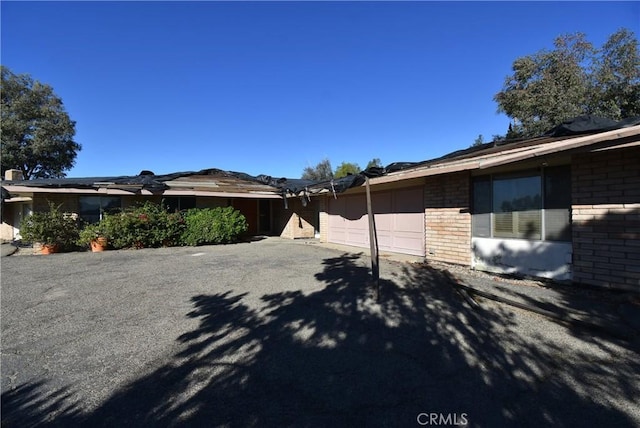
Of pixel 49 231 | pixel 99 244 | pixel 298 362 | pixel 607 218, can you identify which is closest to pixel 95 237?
pixel 99 244

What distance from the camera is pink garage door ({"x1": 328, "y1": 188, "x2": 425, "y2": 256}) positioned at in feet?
30.5

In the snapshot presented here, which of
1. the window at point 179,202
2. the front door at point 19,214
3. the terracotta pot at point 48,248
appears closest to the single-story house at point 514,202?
the window at point 179,202

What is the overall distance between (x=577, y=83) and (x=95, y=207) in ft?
69.8

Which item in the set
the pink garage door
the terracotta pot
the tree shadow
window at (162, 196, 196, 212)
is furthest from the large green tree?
the terracotta pot

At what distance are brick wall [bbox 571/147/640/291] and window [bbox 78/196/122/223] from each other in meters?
14.2

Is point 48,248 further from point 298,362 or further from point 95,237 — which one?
point 298,362

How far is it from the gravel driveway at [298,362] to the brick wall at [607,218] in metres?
1.97

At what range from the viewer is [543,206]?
19.1 feet

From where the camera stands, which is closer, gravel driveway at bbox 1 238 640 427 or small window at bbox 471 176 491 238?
gravel driveway at bbox 1 238 640 427

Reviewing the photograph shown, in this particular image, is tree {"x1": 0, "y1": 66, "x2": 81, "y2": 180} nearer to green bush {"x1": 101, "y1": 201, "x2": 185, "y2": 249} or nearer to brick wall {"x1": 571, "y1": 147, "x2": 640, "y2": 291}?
green bush {"x1": 101, "y1": 201, "x2": 185, "y2": 249}

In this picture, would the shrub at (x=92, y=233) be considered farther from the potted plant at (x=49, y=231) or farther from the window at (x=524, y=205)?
the window at (x=524, y=205)

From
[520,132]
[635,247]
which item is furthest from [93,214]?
[520,132]

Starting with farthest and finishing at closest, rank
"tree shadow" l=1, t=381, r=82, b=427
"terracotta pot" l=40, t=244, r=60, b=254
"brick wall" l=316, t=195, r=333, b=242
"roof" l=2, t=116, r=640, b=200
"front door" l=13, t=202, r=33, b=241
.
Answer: "front door" l=13, t=202, r=33, b=241, "brick wall" l=316, t=195, r=333, b=242, "terracotta pot" l=40, t=244, r=60, b=254, "roof" l=2, t=116, r=640, b=200, "tree shadow" l=1, t=381, r=82, b=427

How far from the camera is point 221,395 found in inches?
99.1
